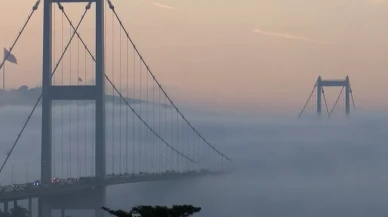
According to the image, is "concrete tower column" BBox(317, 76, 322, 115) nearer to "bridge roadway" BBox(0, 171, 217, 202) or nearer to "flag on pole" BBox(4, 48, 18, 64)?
"bridge roadway" BBox(0, 171, 217, 202)

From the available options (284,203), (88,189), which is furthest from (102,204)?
(284,203)

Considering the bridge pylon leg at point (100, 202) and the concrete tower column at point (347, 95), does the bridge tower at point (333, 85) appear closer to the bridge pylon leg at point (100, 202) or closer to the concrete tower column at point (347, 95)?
the concrete tower column at point (347, 95)

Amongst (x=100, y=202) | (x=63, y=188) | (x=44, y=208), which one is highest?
(x=63, y=188)

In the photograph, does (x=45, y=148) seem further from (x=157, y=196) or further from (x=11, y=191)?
(x=157, y=196)

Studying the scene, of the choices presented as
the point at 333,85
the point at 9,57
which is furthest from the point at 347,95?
the point at 9,57

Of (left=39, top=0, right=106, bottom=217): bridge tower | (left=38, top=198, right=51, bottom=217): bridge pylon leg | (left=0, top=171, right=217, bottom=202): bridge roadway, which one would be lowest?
(left=38, top=198, right=51, bottom=217): bridge pylon leg

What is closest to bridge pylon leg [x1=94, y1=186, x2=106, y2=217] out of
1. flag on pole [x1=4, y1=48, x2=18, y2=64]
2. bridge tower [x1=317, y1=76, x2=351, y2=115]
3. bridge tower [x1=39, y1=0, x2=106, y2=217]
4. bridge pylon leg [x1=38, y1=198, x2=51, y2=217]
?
bridge tower [x1=39, y1=0, x2=106, y2=217]

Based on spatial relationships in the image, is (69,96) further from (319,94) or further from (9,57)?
(319,94)

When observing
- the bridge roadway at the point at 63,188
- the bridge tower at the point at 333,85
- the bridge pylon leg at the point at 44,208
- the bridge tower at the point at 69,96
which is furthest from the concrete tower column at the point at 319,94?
the bridge pylon leg at the point at 44,208
